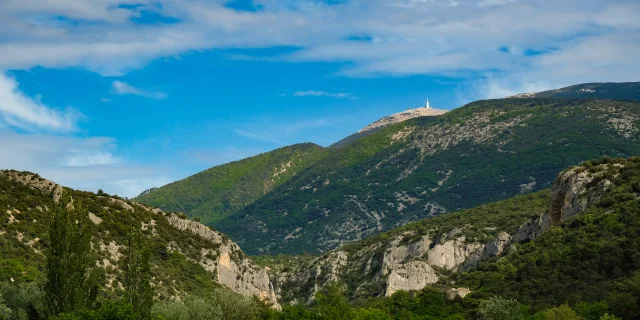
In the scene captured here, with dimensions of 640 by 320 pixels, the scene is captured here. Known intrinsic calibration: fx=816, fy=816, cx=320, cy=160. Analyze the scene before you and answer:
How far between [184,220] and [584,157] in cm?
11965

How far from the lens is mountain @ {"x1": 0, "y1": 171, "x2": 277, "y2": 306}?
76.7 meters

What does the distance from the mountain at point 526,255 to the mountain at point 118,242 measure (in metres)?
22.5

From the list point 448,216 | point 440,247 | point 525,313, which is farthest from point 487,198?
point 525,313

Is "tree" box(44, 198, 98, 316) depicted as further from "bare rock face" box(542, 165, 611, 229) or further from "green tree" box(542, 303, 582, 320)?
"bare rock face" box(542, 165, 611, 229)

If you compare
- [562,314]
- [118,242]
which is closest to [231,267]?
[118,242]

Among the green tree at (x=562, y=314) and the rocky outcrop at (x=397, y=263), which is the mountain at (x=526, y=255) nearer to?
the rocky outcrop at (x=397, y=263)

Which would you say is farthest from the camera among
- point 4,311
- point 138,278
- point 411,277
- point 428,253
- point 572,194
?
point 428,253

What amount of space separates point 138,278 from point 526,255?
43.9 meters

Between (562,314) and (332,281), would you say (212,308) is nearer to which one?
(332,281)

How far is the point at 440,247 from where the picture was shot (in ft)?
396

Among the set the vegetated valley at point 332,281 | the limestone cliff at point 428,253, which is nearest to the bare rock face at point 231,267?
the vegetated valley at point 332,281

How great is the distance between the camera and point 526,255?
90.0m

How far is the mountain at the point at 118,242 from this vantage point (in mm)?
76688

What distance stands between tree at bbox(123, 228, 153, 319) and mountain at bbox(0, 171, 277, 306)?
540cm
